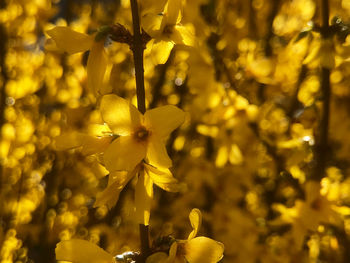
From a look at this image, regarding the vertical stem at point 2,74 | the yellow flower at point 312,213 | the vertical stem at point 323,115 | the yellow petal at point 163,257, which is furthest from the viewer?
the vertical stem at point 2,74

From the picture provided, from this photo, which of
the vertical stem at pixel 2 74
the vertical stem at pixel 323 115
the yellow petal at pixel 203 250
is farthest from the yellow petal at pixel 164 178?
the vertical stem at pixel 2 74

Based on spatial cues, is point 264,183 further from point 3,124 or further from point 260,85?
point 3,124

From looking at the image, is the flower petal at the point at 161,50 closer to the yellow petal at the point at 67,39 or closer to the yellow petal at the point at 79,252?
the yellow petal at the point at 67,39

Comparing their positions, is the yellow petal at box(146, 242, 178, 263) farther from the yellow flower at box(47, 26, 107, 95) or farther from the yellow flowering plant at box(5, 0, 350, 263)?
the yellow flower at box(47, 26, 107, 95)

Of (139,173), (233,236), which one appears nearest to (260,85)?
(233,236)

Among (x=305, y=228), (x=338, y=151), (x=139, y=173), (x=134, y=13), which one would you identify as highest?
(x=134, y=13)
